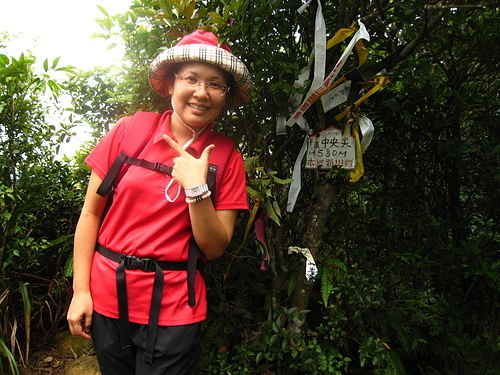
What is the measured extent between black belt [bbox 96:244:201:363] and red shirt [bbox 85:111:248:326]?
23mm

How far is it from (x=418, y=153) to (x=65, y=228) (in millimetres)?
3320

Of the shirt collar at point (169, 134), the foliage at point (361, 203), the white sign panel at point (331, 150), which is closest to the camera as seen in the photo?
the shirt collar at point (169, 134)

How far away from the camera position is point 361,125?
2.22 m

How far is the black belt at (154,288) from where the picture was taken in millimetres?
1488

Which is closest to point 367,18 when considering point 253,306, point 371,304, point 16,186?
point 371,304

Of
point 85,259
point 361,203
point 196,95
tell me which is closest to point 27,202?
point 85,259

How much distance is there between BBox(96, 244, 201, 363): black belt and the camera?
149cm

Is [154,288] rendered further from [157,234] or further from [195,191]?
[195,191]

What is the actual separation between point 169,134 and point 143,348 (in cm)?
102

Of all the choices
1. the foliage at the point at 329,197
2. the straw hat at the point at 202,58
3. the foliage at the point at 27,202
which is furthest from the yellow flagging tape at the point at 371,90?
the foliage at the point at 27,202

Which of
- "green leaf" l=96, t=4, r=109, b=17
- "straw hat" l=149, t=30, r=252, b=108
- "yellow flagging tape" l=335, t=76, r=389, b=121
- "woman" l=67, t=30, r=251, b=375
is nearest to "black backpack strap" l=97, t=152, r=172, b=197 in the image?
"woman" l=67, t=30, r=251, b=375

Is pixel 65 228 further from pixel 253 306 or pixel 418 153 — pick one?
pixel 418 153

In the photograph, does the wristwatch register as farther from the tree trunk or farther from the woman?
the tree trunk

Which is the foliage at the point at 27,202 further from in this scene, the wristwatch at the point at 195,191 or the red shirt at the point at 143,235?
the wristwatch at the point at 195,191
